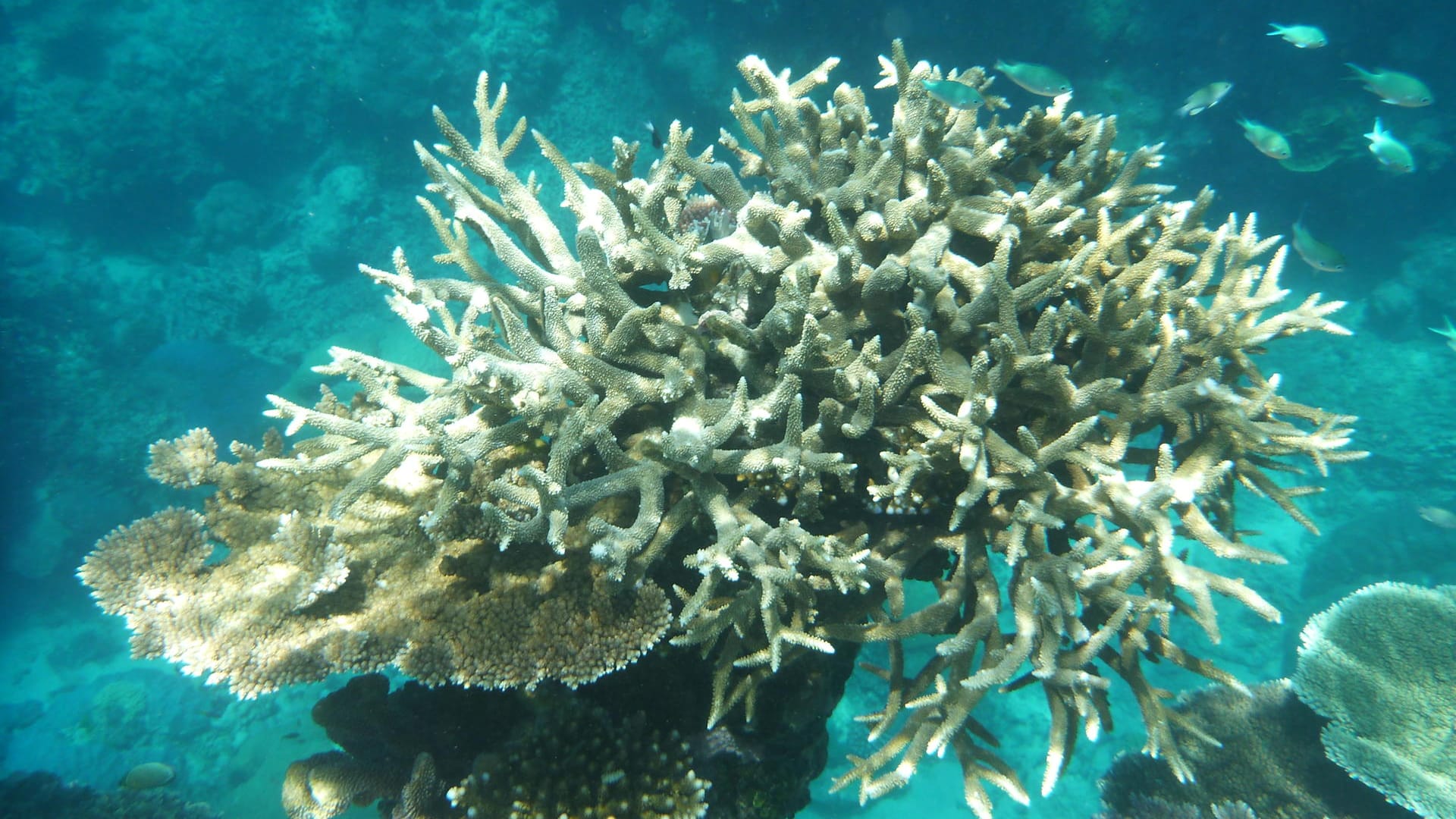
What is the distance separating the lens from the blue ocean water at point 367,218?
35.5 ft

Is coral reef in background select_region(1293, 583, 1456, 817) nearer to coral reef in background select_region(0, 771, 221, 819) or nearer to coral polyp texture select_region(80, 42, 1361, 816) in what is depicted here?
coral polyp texture select_region(80, 42, 1361, 816)

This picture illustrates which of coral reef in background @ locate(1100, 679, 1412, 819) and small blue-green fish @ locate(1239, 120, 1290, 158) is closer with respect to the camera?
coral reef in background @ locate(1100, 679, 1412, 819)

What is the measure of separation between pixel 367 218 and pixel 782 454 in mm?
17071

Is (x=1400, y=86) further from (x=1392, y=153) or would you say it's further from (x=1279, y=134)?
(x=1279, y=134)

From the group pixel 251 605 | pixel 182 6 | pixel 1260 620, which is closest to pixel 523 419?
pixel 251 605

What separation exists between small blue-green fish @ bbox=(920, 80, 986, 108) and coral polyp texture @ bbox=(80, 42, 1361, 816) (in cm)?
20

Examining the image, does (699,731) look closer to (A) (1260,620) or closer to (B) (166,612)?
(B) (166,612)

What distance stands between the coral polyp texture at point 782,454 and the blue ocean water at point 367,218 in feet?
22.9

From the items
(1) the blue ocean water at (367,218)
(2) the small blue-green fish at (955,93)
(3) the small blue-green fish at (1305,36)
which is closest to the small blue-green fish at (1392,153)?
(3) the small blue-green fish at (1305,36)

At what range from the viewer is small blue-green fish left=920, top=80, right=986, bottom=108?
3.47 m

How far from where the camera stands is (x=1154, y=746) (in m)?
3.00

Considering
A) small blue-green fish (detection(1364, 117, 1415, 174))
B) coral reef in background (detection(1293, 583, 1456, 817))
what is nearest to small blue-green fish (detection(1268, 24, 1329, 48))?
small blue-green fish (detection(1364, 117, 1415, 174))

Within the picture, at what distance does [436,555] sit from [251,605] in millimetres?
785

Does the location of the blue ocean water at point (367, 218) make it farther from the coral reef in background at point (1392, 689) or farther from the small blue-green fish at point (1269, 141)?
the small blue-green fish at point (1269, 141)
